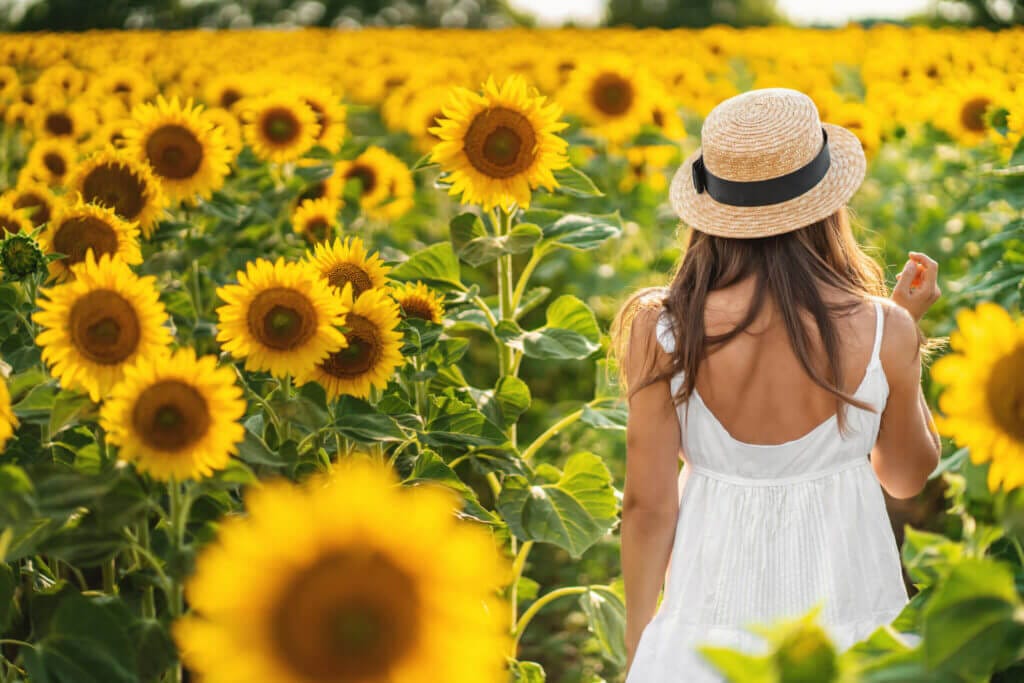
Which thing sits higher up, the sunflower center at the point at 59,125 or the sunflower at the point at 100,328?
the sunflower at the point at 100,328

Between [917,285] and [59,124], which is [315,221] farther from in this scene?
[59,124]

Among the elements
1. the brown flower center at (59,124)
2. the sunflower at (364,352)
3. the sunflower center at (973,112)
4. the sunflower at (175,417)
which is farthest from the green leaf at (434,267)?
the sunflower center at (973,112)

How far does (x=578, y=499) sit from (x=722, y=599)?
413 mm

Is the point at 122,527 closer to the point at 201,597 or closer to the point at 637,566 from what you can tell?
the point at 201,597

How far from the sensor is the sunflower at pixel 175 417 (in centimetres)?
151

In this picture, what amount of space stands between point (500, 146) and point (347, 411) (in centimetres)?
81

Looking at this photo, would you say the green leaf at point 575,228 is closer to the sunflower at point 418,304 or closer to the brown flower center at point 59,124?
the sunflower at point 418,304

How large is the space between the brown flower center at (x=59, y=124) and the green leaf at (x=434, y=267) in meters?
2.62

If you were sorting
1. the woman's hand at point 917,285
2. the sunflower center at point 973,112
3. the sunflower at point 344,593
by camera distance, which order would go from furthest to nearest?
1. the sunflower center at point 973,112
2. the woman's hand at point 917,285
3. the sunflower at point 344,593

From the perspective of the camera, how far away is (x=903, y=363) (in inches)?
77.8

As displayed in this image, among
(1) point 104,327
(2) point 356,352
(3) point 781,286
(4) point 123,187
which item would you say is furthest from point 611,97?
(1) point 104,327

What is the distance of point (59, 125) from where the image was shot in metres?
4.77

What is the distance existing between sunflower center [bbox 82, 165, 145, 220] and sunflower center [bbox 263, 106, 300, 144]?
1.13 m

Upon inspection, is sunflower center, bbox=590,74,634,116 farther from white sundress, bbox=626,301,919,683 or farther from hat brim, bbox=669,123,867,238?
white sundress, bbox=626,301,919,683
